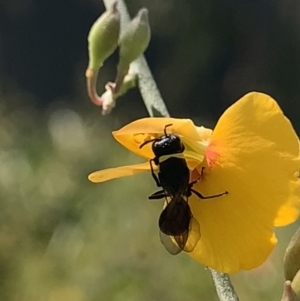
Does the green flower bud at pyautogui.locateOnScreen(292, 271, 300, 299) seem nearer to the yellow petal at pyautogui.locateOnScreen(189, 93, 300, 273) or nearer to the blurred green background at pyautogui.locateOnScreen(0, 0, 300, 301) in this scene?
the yellow petal at pyautogui.locateOnScreen(189, 93, 300, 273)

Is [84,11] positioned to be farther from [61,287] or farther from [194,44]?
[61,287]

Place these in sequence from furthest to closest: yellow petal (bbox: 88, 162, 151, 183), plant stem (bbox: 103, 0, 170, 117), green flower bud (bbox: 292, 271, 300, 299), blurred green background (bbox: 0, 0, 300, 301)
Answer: blurred green background (bbox: 0, 0, 300, 301), plant stem (bbox: 103, 0, 170, 117), yellow petal (bbox: 88, 162, 151, 183), green flower bud (bbox: 292, 271, 300, 299)

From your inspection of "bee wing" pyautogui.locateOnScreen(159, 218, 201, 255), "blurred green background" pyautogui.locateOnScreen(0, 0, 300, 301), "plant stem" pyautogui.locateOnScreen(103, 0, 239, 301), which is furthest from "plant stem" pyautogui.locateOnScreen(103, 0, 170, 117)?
"blurred green background" pyautogui.locateOnScreen(0, 0, 300, 301)

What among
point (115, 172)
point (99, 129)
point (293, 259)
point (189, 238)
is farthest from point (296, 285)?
point (99, 129)

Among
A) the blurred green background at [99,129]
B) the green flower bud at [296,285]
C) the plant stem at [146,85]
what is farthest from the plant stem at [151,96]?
the blurred green background at [99,129]

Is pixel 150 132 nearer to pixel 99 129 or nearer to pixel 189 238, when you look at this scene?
pixel 189 238

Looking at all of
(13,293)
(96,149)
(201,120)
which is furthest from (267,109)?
(201,120)
